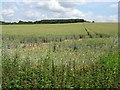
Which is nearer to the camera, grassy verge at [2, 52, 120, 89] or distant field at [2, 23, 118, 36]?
grassy verge at [2, 52, 120, 89]

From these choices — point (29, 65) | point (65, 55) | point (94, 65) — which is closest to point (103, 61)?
point (94, 65)

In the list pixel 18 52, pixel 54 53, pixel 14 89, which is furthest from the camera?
pixel 54 53

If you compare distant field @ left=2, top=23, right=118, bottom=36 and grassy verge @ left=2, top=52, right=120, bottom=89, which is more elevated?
distant field @ left=2, top=23, right=118, bottom=36

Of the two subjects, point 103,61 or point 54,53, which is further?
point 54,53

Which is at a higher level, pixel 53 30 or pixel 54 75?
pixel 53 30

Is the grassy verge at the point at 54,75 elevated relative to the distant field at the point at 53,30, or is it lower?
lower

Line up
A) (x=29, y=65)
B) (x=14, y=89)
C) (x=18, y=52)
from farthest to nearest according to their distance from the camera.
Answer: (x=18, y=52) < (x=29, y=65) < (x=14, y=89)

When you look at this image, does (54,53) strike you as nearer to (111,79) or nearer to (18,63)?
(18,63)

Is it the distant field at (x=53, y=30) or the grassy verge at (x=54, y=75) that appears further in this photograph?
the distant field at (x=53, y=30)

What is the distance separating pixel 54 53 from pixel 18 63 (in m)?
1.28

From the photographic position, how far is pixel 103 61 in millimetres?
6273

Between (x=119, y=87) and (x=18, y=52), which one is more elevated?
(x=18, y=52)

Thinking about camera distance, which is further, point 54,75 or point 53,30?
point 53,30

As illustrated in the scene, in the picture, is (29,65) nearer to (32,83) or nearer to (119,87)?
(32,83)
